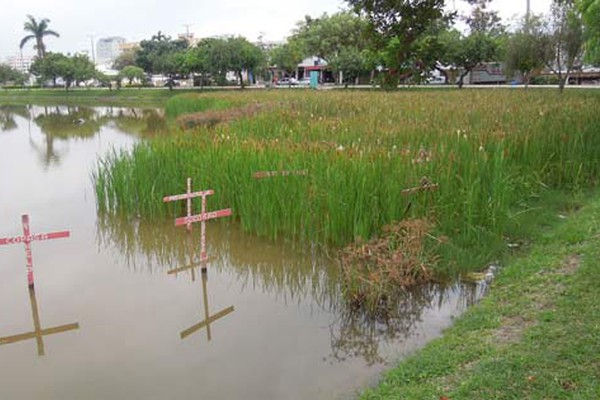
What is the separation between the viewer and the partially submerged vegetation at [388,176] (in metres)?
5.88

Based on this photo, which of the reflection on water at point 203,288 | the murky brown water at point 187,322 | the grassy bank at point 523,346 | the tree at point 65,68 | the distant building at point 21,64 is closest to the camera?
the grassy bank at point 523,346

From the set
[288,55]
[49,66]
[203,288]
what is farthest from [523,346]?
[49,66]

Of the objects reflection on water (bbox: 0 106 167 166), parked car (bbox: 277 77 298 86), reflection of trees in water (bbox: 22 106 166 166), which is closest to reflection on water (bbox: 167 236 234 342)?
reflection on water (bbox: 0 106 167 166)

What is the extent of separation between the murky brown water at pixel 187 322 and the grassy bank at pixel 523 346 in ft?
1.45

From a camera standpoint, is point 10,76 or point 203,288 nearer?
point 203,288

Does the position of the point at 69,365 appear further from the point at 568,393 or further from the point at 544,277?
the point at 544,277

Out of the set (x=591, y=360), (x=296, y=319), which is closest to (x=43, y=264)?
(x=296, y=319)

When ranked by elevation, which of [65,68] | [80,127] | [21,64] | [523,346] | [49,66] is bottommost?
[523,346]

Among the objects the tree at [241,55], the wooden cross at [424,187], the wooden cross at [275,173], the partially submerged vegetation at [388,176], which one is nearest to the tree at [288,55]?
the tree at [241,55]

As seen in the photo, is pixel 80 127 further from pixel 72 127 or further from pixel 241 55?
pixel 241 55

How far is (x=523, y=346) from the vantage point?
11.2ft

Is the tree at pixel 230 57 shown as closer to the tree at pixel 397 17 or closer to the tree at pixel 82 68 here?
the tree at pixel 82 68

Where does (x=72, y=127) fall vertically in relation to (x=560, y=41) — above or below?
below

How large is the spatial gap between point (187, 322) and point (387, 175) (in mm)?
2599
